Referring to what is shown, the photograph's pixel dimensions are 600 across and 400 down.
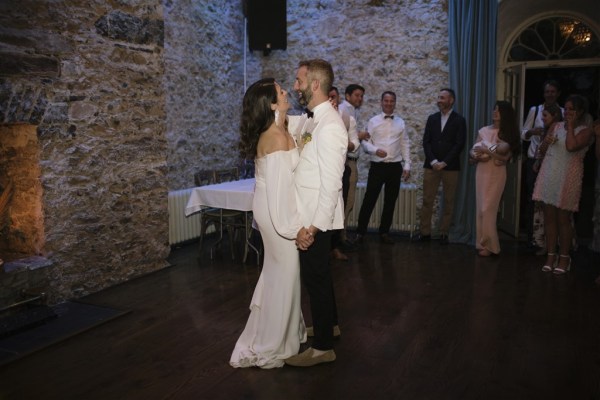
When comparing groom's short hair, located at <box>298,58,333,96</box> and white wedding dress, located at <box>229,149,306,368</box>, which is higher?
groom's short hair, located at <box>298,58,333,96</box>

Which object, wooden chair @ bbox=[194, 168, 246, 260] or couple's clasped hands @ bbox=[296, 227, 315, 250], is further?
wooden chair @ bbox=[194, 168, 246, 260]

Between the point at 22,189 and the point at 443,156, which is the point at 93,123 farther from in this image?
the point at 443,156

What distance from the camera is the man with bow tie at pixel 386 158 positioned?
6277mm

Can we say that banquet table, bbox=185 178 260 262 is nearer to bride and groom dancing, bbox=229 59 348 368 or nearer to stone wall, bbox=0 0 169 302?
stone wall, bbox=0 0 169 302

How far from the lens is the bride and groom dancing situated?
9.30ft

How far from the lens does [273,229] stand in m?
2.97

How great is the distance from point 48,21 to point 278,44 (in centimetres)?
384

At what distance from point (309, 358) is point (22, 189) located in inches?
105

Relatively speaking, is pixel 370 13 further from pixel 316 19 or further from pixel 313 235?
pixel 313 235

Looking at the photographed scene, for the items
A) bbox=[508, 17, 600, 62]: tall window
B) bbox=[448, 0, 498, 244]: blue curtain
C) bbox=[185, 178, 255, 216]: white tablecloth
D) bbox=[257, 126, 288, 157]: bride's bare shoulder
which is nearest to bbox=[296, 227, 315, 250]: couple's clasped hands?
bbox=[257, 126, 288, 157]: bride's bare shoulder

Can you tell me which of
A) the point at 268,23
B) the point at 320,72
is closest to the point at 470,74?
the point at 268,23

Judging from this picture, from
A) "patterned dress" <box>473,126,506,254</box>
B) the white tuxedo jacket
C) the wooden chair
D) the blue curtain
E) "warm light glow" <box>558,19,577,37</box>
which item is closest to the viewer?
the white tuxedo jacket

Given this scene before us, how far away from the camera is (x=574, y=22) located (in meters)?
6.50

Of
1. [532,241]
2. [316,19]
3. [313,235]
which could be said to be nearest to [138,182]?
[313,235]
